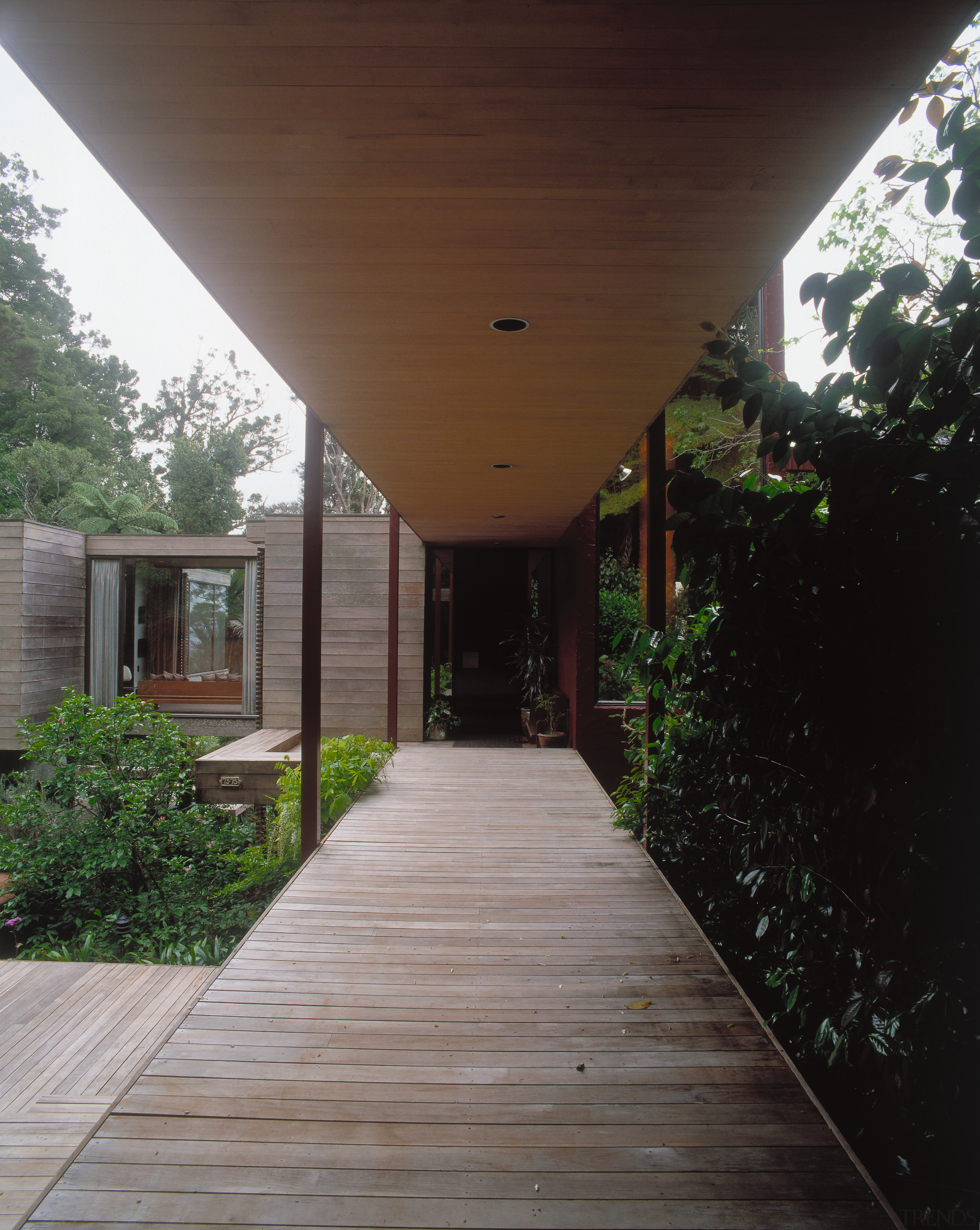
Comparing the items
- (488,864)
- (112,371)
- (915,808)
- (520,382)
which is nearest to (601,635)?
(488,864)

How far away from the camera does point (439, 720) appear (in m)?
8.24

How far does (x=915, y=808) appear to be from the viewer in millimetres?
1299

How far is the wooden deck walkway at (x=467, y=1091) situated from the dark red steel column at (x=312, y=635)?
1.93 ft

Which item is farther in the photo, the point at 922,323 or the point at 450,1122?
the point at 450,1122

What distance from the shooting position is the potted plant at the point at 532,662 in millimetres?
7934

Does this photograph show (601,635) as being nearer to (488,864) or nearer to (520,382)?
(488,864)

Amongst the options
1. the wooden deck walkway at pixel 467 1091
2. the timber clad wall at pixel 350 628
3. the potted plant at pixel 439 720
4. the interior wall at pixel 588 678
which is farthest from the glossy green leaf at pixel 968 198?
the potted plant at pixel 439 720

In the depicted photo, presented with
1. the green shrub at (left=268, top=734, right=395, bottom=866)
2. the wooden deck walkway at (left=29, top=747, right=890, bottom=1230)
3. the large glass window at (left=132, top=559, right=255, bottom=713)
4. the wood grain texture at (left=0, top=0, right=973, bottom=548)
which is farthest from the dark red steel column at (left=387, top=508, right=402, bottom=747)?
the wood grain texture at (left=0, top=0, right=973, bottom=548)

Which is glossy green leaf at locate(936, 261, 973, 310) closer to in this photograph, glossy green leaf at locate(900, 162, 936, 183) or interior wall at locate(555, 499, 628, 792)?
glossy green leaf at locate(900, 162, 936, 183)

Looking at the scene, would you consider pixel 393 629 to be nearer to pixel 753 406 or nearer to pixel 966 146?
pixel 753 406

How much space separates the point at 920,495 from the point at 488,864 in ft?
9.68

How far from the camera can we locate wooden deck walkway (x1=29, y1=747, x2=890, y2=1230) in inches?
58.9

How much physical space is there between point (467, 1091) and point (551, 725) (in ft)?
17.4

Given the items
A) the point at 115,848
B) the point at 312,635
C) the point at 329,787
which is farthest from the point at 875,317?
the point at 115,848
